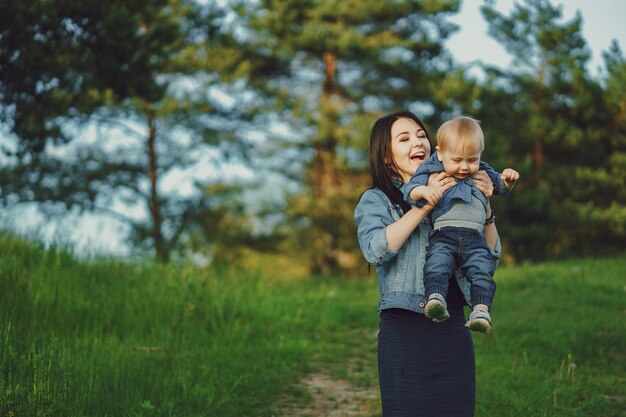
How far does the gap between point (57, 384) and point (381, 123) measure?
2.62 meters

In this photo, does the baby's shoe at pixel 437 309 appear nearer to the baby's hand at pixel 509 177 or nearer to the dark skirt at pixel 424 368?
the dark skirt at pixel 424 368

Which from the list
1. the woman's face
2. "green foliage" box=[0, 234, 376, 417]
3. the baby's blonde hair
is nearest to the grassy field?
"green foliage" box=[0, 234, 376, 417]

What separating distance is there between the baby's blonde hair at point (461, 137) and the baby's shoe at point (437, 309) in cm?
70

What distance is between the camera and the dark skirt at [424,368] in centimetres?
280

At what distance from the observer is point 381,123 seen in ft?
10.7

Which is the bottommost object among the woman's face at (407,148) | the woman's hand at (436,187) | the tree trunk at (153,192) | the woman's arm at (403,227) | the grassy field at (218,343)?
the grassy field at (218,343)

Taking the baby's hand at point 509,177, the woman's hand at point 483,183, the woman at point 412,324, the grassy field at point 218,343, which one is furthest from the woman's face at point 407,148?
the grassy field at point 218,343

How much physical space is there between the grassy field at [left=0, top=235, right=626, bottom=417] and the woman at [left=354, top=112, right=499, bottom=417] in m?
2.07

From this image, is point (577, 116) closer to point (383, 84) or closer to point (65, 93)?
point (383, 84)

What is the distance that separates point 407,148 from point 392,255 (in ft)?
1.99

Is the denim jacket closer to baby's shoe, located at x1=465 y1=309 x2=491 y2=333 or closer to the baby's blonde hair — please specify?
baby's shoe, located at x1=465 y1=309 x2=491 y2=333

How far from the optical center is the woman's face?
10.4 feet

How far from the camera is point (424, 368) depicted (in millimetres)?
2814

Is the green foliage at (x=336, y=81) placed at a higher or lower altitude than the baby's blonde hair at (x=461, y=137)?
higher
